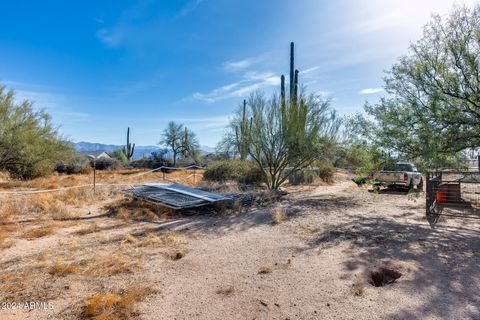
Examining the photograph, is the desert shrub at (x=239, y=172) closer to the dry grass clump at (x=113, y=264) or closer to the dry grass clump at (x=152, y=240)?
the dry grass clump at (x=152, y=240)

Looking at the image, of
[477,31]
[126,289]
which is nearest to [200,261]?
[126,289]

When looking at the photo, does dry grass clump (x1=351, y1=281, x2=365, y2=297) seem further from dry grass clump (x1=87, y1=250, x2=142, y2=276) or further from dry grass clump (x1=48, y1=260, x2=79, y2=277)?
dry grass clump (x1=48, y1=260, x2=79, y2=277)

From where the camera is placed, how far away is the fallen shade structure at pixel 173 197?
795cm

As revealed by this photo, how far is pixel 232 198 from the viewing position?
8.93m

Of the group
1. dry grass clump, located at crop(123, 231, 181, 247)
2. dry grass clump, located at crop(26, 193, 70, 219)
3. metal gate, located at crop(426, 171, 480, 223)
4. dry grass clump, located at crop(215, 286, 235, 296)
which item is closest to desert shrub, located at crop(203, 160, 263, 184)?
dry grass clump, located at crop(26, 193, 70, 219)

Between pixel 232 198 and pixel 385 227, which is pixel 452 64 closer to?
pixel 385 227

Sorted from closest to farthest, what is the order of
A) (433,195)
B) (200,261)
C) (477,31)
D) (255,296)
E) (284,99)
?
(255,296), (200,261), (477,31), (433,195), (284,99)

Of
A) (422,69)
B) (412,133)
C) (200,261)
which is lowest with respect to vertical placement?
(200,261)

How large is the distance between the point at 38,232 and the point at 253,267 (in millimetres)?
A: 4537

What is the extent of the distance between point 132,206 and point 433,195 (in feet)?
28.4

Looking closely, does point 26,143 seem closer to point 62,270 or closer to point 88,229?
point 88,229

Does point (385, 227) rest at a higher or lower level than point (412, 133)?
lower

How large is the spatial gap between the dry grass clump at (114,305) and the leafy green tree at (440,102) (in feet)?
20.3

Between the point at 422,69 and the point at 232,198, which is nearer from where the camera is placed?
the point at 422,69
